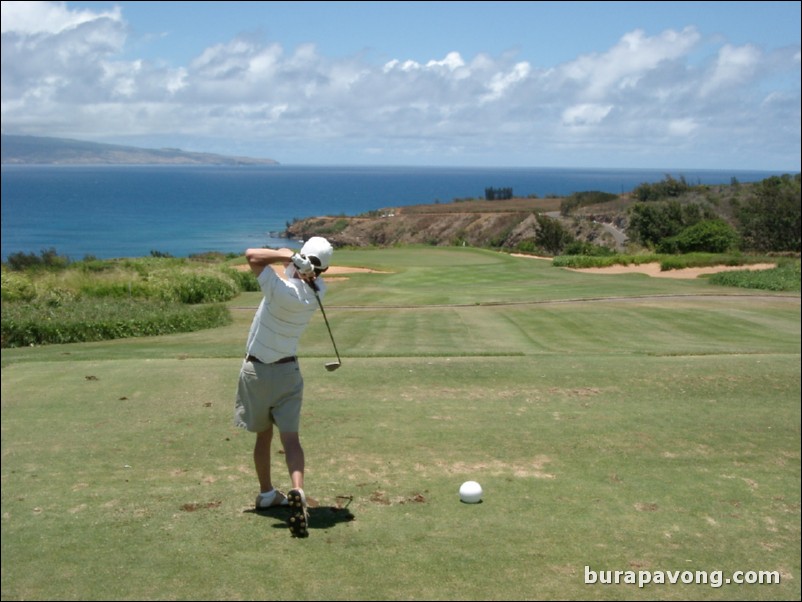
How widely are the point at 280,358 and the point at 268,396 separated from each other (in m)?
0.33

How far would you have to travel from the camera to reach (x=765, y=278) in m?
33.0

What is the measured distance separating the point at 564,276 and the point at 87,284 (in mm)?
17884

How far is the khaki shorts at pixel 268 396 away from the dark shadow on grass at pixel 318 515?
72 cm

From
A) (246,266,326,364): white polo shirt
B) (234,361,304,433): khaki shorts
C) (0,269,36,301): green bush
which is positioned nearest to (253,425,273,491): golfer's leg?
(234,361,304,433): khaki shorts

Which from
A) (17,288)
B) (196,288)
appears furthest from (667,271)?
(17,288)

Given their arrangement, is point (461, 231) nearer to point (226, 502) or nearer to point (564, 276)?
point (564, 276)

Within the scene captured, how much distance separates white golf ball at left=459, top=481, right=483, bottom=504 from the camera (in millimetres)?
7383

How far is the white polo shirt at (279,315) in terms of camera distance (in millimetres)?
6035

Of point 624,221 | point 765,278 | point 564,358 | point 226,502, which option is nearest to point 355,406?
point 226,502

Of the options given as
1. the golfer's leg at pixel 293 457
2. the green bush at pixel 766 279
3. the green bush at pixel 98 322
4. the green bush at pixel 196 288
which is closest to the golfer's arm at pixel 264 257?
the golfer's leg at pixel 293 457

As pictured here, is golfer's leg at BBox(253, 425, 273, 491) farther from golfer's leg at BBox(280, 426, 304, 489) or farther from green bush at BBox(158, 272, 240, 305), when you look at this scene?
green bush at BBox(158, 272, 240, 305)

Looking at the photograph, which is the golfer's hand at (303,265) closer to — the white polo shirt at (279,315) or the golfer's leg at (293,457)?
the white polo shirt at (279,315)

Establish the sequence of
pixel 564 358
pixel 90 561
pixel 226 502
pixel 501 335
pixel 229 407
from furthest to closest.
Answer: pixel 501 335, pixel 564 358, pixel 229 407, pixel 226 502, pixel 90 561
